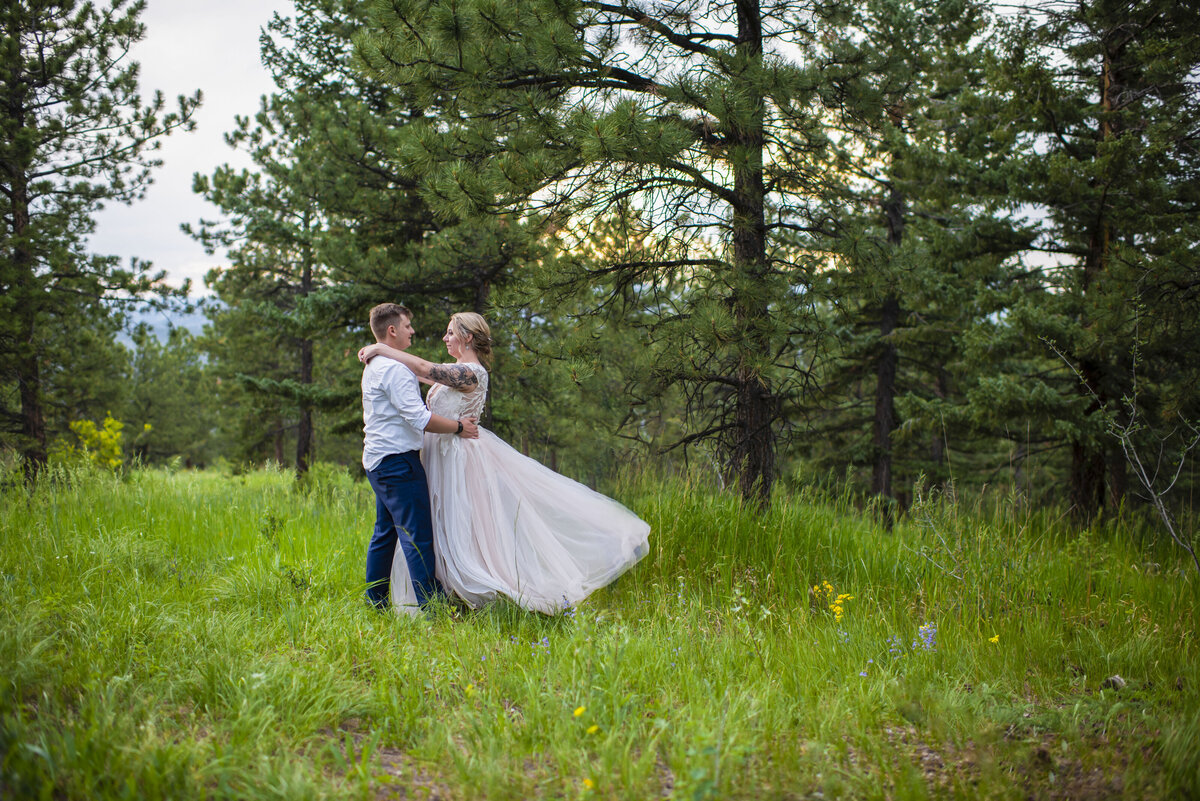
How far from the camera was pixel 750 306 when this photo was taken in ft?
16.2

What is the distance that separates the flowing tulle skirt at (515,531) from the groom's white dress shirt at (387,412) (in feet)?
1.03

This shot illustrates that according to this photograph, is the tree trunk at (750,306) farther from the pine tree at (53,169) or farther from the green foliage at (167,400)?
the green foliage at (167,400)

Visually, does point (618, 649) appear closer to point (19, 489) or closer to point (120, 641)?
point (120, 641)

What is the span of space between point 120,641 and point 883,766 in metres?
3.45

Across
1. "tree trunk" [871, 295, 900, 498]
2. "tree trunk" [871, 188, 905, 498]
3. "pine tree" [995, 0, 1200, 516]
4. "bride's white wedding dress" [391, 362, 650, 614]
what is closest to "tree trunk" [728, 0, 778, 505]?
"bride's white wedding dress" [391, 362, 650, 614]

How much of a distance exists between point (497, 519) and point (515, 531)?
0.49 ft

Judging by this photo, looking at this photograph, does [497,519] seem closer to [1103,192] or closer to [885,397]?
[1103,192]

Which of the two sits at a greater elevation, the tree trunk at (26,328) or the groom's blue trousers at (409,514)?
the tree trunk at (26,328)

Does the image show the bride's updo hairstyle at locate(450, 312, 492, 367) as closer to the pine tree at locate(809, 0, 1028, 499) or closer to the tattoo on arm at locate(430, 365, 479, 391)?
the tattoo on arm at locate(430, 365, 479, 391)

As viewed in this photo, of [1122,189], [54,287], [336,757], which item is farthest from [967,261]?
[54,287]

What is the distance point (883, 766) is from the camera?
2359mm

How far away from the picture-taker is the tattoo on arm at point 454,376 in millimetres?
4246

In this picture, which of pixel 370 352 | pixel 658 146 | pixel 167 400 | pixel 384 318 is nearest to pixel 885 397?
pixel 658 146

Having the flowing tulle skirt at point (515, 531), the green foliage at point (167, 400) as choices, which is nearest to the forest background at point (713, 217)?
the flowing tulle skirt at point (515, 531)
